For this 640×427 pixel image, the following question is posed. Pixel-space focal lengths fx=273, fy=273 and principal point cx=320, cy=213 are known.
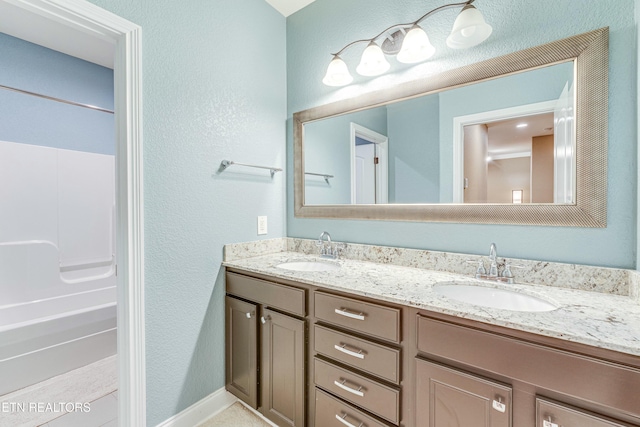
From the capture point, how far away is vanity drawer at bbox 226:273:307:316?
129 cm

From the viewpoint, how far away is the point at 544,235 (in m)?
1.17

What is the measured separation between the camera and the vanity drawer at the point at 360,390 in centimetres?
101

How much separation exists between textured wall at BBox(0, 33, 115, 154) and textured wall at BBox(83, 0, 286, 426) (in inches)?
68.9

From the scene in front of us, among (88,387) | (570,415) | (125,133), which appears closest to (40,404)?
(88,387)

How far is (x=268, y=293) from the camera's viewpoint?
1.40 metres

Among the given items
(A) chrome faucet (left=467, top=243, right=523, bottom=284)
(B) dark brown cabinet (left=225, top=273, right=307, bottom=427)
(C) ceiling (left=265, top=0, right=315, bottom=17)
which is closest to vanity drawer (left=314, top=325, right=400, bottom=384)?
(B) dark brown cabinet (left=225, top=273, right=307, bottom=427)

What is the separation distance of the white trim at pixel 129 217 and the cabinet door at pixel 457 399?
1.25 meters

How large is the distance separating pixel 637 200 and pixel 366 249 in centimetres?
114

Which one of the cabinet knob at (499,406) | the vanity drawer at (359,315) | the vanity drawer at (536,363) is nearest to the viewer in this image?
the vanity drawer at (536,363)

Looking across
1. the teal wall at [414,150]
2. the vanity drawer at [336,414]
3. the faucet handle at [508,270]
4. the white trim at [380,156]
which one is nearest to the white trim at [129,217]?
the vanity drawer at [336,414]

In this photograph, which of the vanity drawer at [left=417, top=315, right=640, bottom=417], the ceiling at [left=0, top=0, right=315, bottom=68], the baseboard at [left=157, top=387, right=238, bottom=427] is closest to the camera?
the vanity drawer at [left=417, top=315, right=640, bottom=417]

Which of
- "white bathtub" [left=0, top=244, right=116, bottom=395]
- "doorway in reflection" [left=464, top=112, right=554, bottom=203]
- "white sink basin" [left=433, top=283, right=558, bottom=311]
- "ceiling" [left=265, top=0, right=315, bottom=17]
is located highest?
"ceiling" [left=265, top=0, right=315, bottom=17]

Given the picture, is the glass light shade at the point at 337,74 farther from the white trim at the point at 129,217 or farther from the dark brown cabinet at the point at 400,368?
the dark brown cabinet at the point at 400,368

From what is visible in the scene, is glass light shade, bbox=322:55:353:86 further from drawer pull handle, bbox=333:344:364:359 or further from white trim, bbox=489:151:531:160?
drawer pull handle, bbox=333:344:364:359
